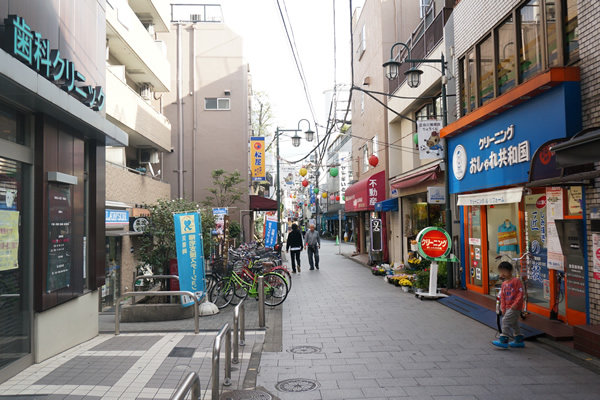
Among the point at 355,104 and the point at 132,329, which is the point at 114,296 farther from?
the point at 355,104

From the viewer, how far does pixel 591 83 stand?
754cm

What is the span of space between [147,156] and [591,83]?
16850 millimetres

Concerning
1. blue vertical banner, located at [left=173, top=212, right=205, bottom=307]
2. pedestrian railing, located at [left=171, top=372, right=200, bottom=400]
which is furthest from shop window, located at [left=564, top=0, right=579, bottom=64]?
pedestrian railing, located at [left=171, top=372, right=200, bottom=400]

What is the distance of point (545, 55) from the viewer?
28.2 ft

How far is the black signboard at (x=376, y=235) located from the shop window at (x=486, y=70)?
9267mm

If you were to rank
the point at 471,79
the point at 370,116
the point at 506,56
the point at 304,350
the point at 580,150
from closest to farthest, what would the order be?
the point at 580,150 → the point at 304,350 → the point at 506,56 → the point at 471,79 → the point at 370,116

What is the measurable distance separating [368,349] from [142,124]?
1283 cm

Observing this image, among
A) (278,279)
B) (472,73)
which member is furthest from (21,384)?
(472,73)

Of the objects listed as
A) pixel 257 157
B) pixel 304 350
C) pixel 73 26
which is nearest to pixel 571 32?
pixel 304 350

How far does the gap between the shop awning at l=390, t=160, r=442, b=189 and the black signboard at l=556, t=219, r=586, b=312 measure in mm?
6415

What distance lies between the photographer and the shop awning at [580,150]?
5949mm

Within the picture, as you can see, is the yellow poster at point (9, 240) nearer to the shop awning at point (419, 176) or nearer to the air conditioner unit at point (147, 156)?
the shop awning at point (419, 176)

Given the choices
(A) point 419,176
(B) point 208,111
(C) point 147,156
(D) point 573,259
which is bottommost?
(D) point 573,259

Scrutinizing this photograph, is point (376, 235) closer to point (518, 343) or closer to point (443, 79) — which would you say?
point (443, 79)
